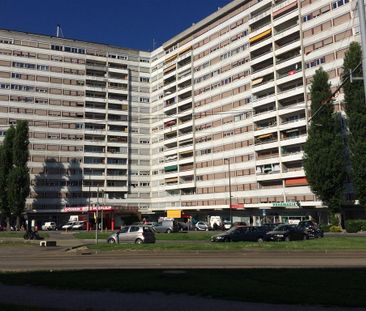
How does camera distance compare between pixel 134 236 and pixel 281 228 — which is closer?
pixel 281 228

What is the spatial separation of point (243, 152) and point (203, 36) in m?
27.1

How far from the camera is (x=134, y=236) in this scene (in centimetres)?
3697

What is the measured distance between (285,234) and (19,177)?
5435 cm

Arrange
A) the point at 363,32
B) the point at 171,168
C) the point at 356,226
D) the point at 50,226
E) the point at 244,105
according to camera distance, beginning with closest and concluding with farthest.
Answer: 1. the point at 363,32
2. the point at 356,226
3. the point at 244,105
4. the point at 50,226
5. the point at 171,168

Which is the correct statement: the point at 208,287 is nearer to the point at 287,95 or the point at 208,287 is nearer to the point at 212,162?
the point at 287,95

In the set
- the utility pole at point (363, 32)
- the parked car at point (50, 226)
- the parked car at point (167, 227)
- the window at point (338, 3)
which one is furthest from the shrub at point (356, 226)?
the parked car at point (50, 226)

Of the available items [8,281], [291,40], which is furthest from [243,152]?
[8,281]

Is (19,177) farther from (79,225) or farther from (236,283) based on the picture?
(236,283)

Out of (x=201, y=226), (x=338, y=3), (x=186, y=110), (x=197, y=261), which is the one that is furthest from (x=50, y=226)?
(x=197, y=261)

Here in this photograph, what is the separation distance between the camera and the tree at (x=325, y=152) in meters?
55.4

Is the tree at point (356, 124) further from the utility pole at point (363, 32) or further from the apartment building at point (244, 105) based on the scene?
the utility pole at point (363, 32)

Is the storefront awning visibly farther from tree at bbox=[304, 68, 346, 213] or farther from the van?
tree at bbox=[304, 68, 346, 213]

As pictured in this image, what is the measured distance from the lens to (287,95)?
230ft

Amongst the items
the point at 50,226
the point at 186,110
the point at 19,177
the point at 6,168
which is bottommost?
the point at 50,226
